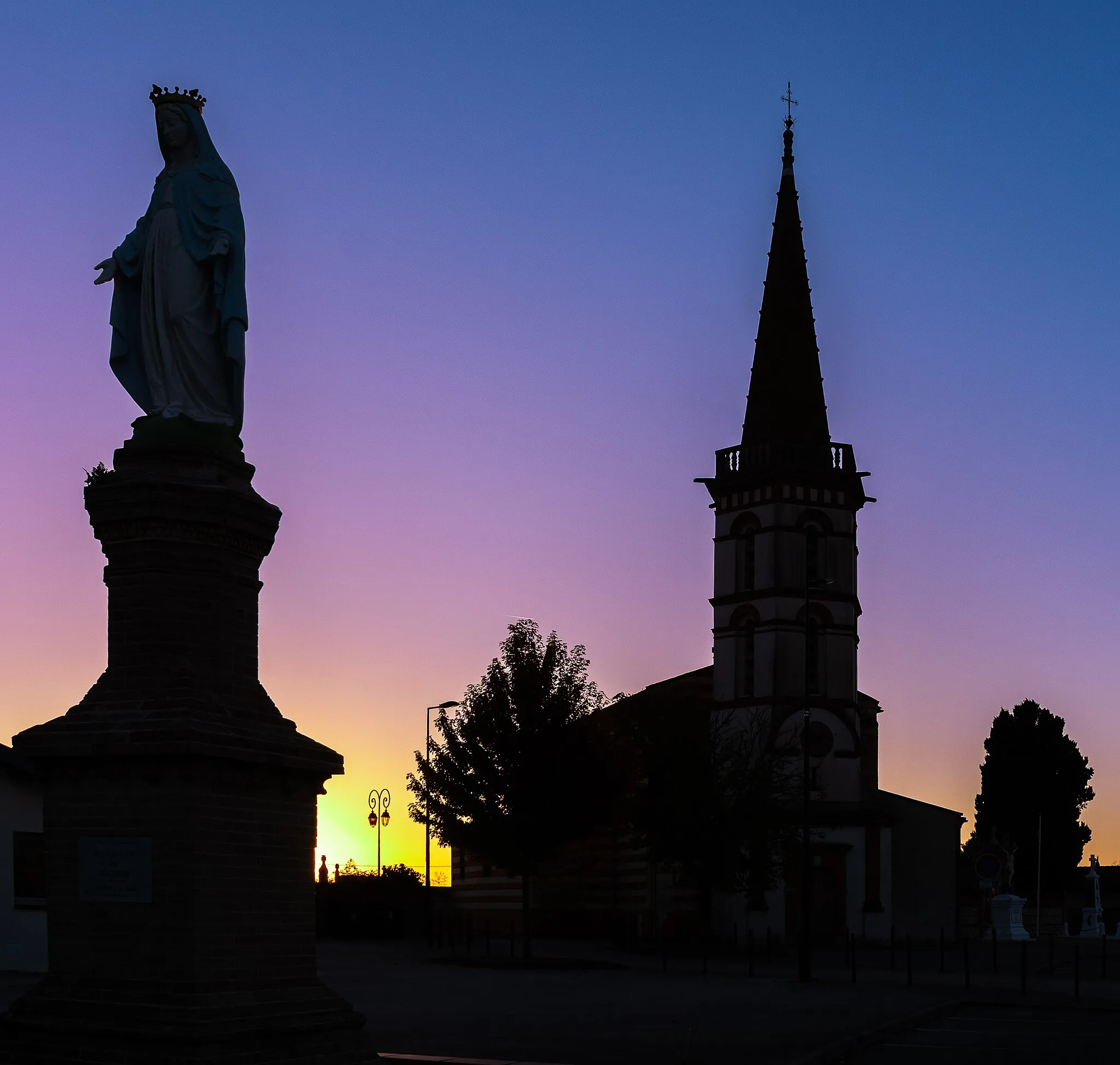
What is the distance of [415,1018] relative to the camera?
23.2 metres

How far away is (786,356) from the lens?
6819 centimetres

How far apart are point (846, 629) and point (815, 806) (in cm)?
725

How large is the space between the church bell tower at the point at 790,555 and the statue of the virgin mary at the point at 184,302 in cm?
4698

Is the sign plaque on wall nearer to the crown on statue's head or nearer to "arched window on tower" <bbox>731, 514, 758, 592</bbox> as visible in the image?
the crown on statue's head

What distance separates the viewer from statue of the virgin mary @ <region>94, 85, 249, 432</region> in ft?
53.1

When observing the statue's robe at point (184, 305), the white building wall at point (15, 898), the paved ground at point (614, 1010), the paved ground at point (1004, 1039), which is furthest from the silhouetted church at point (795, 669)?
the statue's robe at point (184, 305)

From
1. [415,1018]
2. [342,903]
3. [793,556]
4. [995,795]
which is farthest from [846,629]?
[415,1018]

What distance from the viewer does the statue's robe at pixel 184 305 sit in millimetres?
16188

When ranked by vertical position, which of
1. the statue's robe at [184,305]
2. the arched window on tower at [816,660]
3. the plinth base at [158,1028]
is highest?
the statue's robe at [184,305]

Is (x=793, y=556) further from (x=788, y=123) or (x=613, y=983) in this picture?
(x=613, y=983)

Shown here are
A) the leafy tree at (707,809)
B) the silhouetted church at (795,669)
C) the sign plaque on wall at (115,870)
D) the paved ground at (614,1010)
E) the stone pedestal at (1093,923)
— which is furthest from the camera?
the stone pedestal at (1093,923)

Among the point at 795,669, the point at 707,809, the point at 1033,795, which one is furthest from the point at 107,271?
the point at 1033,795

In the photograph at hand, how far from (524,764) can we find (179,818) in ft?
97.2

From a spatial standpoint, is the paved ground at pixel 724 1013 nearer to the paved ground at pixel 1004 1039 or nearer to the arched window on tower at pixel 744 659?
the paved ground at pixel 1004 1039
